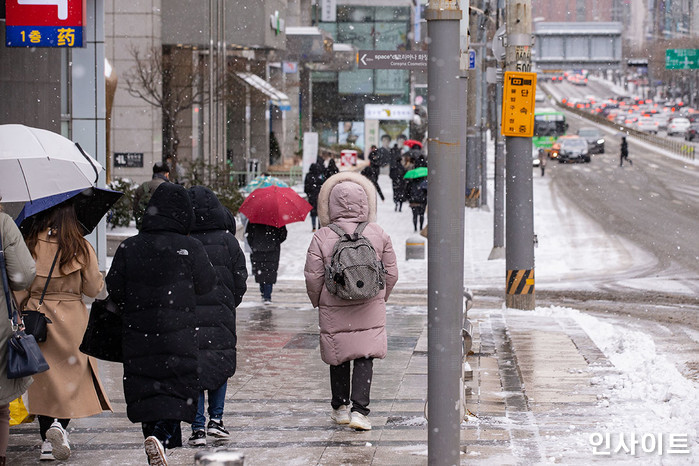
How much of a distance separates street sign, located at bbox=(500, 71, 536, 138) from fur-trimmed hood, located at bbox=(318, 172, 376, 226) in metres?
6.19

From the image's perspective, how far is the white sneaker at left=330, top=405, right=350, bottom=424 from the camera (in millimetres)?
7641

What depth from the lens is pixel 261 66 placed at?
152 feet

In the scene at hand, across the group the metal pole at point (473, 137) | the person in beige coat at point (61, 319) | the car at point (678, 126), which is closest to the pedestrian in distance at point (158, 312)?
the person in beige coat at point (61, 319)

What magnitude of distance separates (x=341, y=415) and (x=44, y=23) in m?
7.09

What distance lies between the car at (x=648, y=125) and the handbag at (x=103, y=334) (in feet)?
305

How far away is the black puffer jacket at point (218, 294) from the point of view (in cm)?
679

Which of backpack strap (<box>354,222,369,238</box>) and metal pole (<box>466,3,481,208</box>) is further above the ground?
metal pole (<box>466,3,481,208</box>)

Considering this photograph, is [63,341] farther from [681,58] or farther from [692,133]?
[692,133]

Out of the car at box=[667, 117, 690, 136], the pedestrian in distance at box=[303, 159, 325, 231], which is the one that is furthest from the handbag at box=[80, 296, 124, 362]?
the car at box=[667, 117, 690, 136]

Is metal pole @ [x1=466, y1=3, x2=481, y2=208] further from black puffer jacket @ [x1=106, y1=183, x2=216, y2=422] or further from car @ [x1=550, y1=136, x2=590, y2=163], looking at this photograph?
car @ [x1=550, y1=136, x2=590, y2=163]

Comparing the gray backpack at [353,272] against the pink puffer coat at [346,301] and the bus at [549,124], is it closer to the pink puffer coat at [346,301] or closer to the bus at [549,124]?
the pink puffer coat at [346,301]

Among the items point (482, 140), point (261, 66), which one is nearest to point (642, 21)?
point (261, 66)

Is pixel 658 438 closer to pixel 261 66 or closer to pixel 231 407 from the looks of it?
pixel 231 407

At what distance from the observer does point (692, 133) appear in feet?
271
